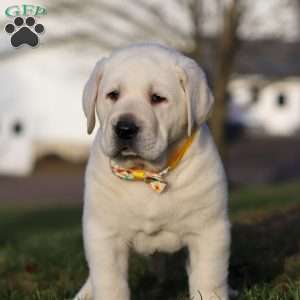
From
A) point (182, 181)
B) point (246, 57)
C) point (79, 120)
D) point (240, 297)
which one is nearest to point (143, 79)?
point (182, 181)

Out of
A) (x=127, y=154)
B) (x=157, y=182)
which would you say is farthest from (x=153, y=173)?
(x=127, y=154)

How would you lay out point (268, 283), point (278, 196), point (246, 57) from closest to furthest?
point (268, 283)
point (278, 196)
point (246, 57)

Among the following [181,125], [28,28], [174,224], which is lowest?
[174,224]

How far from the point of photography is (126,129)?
3527 millimetres

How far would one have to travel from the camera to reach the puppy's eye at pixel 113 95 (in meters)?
3.73

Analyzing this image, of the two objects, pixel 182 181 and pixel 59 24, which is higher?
pixel 59 24

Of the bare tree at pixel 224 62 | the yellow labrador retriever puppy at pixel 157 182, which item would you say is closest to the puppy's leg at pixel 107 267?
the yellow labrador retriever puppy at pixel 157 182

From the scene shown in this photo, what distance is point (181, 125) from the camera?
12.5ft

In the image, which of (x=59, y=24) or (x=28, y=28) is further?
(x=59, y=24)

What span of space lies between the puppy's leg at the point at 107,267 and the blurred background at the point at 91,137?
617mm

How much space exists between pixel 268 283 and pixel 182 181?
1082mm

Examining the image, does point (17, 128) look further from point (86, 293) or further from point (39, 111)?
point (86, 293)

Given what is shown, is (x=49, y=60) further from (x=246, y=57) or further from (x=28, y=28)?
(x=28, y=28)

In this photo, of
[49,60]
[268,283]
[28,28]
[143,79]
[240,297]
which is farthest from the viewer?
[49,60]
